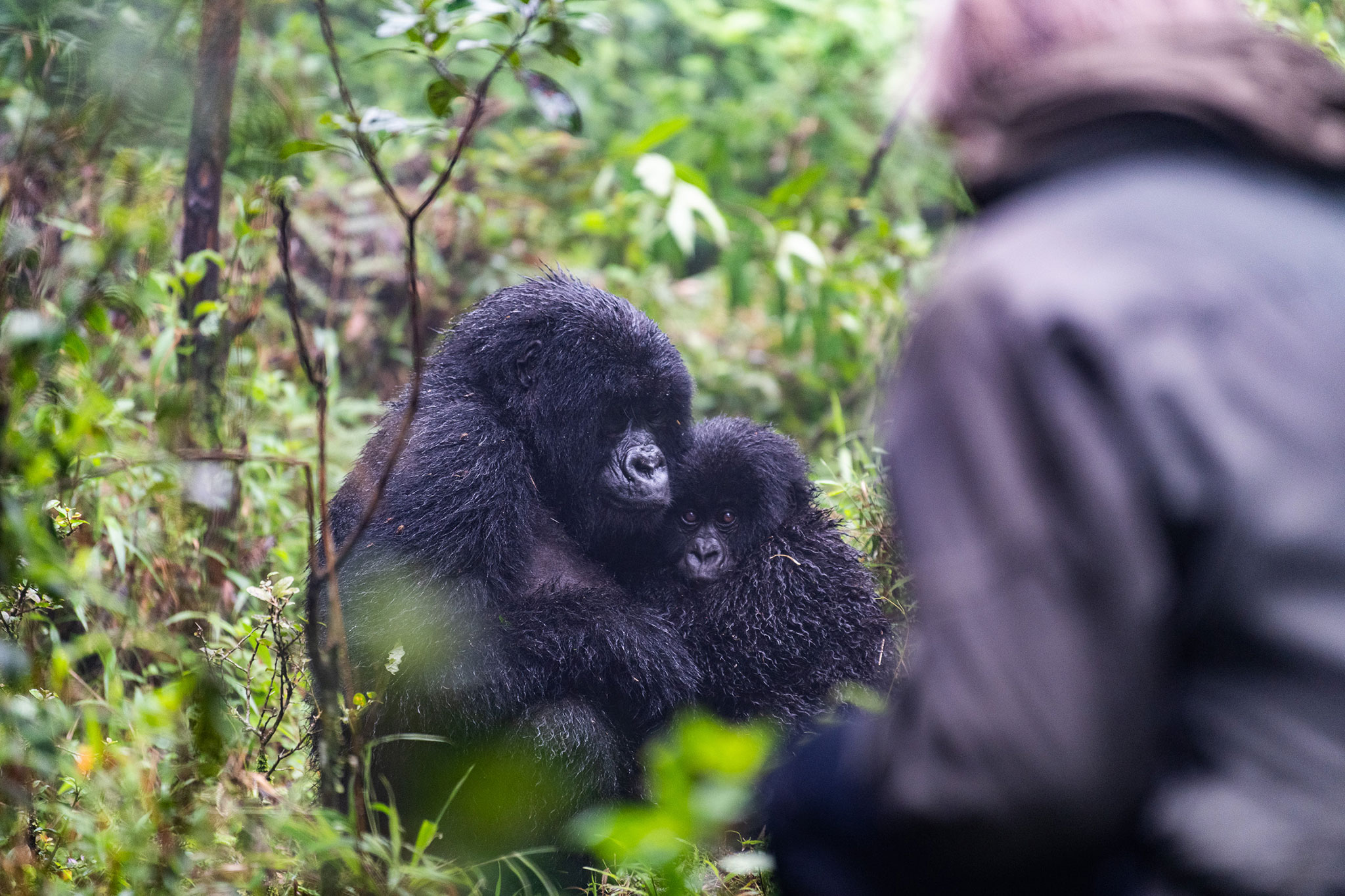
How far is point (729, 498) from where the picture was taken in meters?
2.97

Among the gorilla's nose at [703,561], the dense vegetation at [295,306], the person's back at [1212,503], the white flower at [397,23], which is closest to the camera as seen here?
the person's back at [1212,503]

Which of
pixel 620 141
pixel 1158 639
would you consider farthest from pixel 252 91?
pixel 1158 639

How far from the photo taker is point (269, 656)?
2604 mm

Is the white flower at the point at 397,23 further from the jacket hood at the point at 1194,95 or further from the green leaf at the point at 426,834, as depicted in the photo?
the green leaf at the point at 426,834

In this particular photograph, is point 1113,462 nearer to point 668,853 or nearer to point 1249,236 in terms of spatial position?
point 1249,236

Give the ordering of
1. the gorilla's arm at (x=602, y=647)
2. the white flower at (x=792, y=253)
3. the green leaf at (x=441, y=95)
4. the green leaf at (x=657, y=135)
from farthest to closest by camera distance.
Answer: the white flower at (x=792, y=253)
the green leaf at (x=657, y=135)
the gorilla's arm at (x=602, y=647)
the green leaf at (x=441, y=95)

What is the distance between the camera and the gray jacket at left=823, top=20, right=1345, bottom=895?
95 centimetres

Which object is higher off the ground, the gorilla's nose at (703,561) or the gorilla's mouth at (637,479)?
the gorilla's mouth at (637,479)

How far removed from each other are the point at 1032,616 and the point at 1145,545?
0.39 ft

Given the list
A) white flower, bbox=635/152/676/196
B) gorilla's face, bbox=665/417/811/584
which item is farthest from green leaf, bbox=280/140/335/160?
white flower, bbox=635/152/676/196

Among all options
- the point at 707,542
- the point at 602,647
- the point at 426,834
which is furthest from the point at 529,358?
the point at 426,834

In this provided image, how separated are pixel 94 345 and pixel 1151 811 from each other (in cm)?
364

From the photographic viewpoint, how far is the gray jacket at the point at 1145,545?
0.95 meters

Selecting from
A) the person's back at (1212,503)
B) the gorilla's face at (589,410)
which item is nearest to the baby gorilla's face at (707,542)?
the gorilla's face at (589,410)
